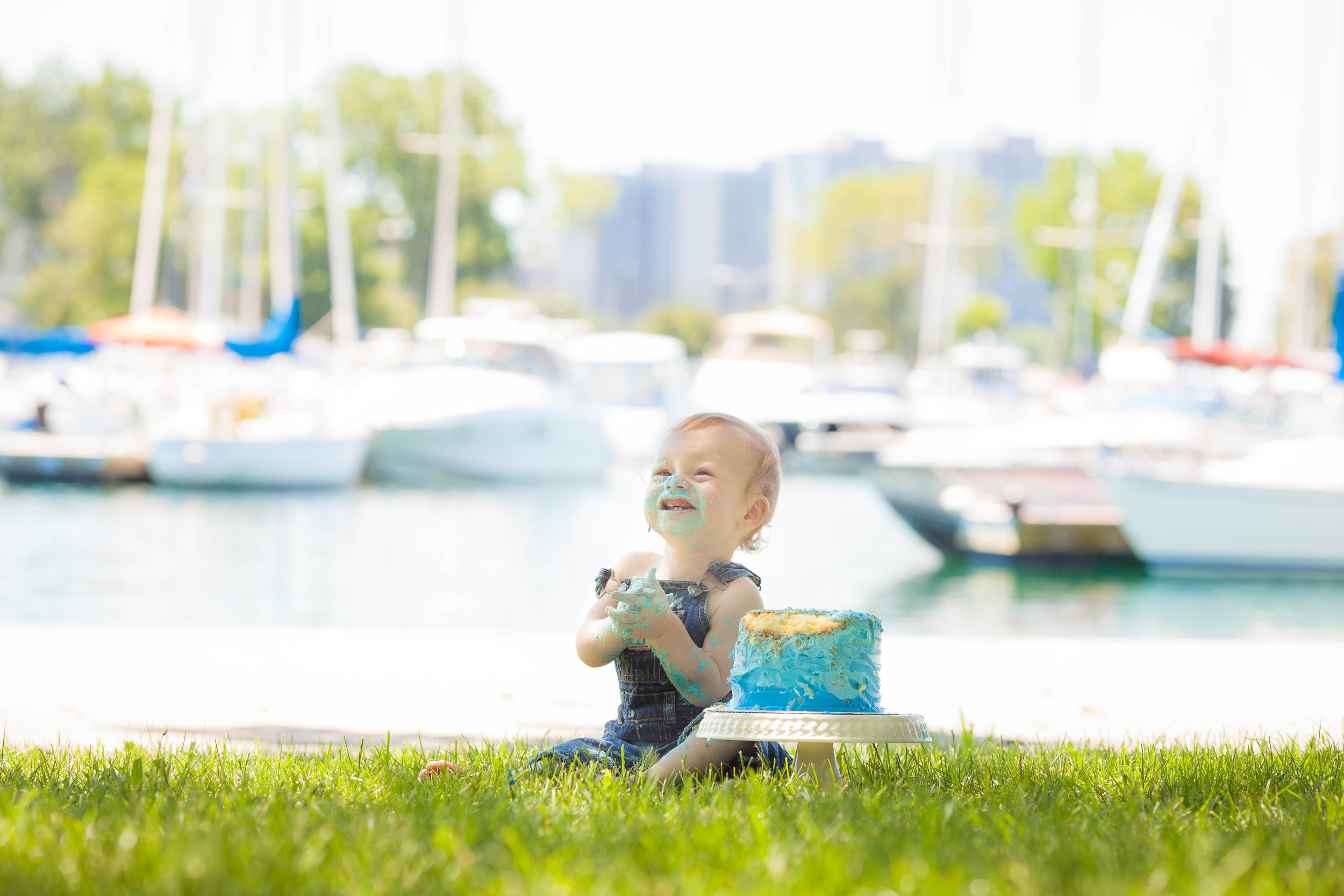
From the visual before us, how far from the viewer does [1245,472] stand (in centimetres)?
1523

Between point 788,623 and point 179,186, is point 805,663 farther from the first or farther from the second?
point 179,186

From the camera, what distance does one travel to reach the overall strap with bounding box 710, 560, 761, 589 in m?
3.77

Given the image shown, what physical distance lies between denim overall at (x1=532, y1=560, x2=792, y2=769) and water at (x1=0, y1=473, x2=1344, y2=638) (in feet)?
23.1

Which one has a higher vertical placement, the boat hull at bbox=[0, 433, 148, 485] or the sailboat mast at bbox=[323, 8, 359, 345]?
the sailboat mast at bbox=[323, 8, 359, 345]

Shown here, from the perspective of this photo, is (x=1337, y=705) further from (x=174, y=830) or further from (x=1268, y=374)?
(x=1268, y=374)

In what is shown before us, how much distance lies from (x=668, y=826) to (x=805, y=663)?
580 mm

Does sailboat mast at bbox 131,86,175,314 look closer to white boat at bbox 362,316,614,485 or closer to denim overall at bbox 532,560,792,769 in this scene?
white boat at bbox 362,316,614,485

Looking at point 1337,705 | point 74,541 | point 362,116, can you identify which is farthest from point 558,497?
point 362,116

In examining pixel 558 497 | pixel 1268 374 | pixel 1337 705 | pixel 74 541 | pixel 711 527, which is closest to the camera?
pixel 711 527

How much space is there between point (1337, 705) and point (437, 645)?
13.6 ft

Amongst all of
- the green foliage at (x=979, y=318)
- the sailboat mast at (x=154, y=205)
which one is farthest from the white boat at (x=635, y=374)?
the green foliage at (x=979, y=318)

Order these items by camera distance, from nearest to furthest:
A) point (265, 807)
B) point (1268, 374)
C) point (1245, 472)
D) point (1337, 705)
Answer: point (265, 807) → point (1337, 705) → point (1245, 472) → point (1268, 374)

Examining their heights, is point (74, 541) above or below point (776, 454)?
below

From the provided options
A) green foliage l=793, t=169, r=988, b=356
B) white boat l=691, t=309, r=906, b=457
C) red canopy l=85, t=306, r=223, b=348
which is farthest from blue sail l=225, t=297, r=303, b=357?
green foliage l=793, t=169, r=988, b=356
